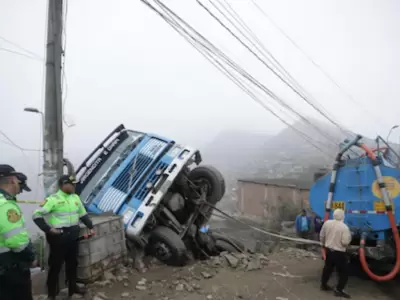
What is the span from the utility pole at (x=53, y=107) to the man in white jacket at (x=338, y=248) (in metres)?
3.97

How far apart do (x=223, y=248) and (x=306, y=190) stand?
48.8 ft

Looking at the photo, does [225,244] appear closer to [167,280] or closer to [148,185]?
[148,185]

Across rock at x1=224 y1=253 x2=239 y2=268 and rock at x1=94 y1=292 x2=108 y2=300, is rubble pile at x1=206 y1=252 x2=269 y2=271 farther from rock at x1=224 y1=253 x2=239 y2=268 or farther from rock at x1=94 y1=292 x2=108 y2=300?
rock at x1=94 y1=292 x2=108 y2=300

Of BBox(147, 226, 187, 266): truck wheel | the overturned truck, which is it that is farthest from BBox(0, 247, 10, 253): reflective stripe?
BBox(147, 226, 187, 266): truck wheel

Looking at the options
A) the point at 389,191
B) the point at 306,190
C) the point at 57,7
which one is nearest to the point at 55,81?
the point at 57,7

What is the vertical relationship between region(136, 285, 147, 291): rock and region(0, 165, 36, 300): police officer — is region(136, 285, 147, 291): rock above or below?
below

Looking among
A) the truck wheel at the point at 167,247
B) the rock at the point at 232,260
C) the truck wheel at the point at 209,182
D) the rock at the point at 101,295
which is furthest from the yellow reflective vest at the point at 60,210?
the truck wheel at the point at 209,182

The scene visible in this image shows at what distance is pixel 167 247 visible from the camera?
568 cm

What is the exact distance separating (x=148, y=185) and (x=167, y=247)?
1.13m

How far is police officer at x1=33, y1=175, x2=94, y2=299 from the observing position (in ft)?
13.4

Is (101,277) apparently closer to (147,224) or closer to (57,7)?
(147,224)

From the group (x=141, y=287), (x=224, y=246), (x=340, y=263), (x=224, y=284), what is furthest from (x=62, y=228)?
(x=224, y=246)

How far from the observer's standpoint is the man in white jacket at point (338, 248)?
4.70 meters

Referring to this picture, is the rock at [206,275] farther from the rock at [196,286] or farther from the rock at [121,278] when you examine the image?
the rock at [121,278]
